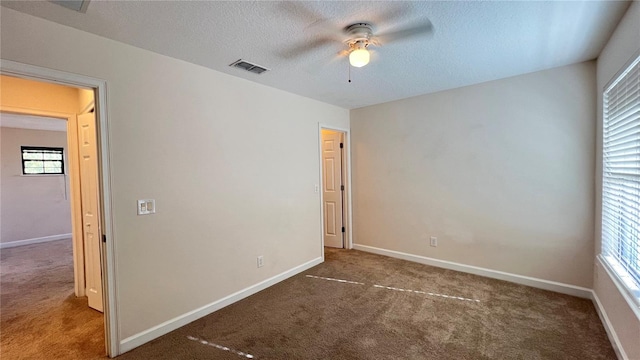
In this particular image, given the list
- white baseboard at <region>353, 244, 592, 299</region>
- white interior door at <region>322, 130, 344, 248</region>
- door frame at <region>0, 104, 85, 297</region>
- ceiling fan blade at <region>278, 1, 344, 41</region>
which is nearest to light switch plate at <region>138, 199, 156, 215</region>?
door frame at <region>0, 104, 85, 297</region>

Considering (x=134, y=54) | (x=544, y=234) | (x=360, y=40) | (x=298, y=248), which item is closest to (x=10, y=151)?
(x=134, y=54)

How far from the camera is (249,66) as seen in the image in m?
2.68

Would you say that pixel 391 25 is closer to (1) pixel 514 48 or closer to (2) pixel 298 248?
(1) pixel 514 48

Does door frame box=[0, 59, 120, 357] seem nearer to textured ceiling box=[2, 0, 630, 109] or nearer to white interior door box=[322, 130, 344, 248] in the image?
textured ceiling box=[2, 0, 630, 109]

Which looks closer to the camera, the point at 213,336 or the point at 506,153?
the point at 213,336

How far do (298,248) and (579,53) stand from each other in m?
3.69

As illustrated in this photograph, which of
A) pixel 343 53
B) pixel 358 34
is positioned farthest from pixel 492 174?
pixel 358 34

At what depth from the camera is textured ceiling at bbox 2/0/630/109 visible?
172 cm

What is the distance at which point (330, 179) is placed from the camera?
16.2 ft

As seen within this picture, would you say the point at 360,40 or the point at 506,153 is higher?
the point at 360,40

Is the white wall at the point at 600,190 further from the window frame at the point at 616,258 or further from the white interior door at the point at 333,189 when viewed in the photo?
the white interior door at the point at 333,189

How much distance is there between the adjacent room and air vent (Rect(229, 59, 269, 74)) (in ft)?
0.09

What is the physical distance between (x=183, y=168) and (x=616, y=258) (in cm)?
381

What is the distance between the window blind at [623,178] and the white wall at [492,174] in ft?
1.37
